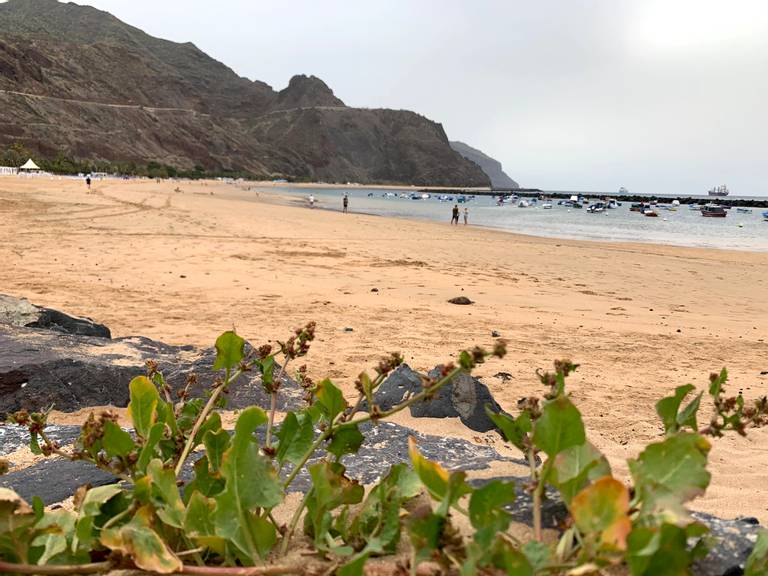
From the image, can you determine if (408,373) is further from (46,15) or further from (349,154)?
(46,15)

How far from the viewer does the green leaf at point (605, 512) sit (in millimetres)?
721

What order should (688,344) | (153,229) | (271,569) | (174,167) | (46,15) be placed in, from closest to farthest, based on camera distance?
(271,569), (688,344), (153,229), (174,167), (46,15)

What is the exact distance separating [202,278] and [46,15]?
214294 mm

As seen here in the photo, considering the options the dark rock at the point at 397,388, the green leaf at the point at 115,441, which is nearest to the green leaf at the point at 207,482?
the green leaf at the point at 115,441

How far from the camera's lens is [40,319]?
429 cm

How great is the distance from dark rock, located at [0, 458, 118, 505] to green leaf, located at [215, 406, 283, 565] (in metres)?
0.85

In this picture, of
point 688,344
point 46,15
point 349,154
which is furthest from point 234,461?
point 46,15

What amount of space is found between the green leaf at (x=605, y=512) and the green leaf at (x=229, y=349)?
0.83 m

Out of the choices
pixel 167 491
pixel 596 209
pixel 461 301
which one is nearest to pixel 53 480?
pixel 167 491

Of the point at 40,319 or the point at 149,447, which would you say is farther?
the point at 40,319

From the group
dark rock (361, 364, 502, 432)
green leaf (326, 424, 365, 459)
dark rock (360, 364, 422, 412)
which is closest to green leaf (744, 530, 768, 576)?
green leaf (326, 424, 365, 459)

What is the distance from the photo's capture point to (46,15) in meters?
176

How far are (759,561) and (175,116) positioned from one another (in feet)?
413

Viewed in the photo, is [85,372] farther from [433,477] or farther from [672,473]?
[672,473]
